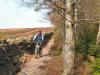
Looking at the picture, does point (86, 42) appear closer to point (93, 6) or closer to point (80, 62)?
point (80, 62)

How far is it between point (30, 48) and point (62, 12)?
8.47 meters

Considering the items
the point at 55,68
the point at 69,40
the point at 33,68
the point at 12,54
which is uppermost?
the point at 69,40

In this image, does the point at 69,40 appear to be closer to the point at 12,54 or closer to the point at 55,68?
the point at 55,68

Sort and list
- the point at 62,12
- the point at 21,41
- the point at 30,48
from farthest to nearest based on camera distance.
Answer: the point at 30,48, the point at 21,41, the point at 62,12

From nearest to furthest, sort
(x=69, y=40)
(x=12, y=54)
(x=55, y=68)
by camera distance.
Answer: (x=69, y=40) < (x=55, y=68) < (x=12, y=54)

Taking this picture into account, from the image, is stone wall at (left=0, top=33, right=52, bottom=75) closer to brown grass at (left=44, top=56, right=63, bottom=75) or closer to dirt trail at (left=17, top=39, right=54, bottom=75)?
dirt trail at (left=17, top=39, right=54, bottom=75)

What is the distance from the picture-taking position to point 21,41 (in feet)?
42.4

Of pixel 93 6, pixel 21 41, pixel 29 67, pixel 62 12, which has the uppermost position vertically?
pixel 93 6

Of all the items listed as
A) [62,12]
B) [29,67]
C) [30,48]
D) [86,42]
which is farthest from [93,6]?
[30,48]

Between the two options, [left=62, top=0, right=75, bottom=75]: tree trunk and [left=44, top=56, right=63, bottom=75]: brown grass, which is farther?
[left=44, top=56, right=63, bottom=75]: brown grass

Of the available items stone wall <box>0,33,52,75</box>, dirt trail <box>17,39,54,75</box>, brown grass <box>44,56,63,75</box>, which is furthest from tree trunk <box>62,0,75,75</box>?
stone wall <box>0,33,52,75</box>

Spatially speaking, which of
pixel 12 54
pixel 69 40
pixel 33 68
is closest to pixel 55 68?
pixel 33 68

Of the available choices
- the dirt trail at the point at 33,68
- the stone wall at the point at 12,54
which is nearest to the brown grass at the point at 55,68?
the dirt trail at the point at 33,68

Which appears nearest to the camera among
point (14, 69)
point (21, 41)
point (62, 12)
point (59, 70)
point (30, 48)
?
point (62, 12)
